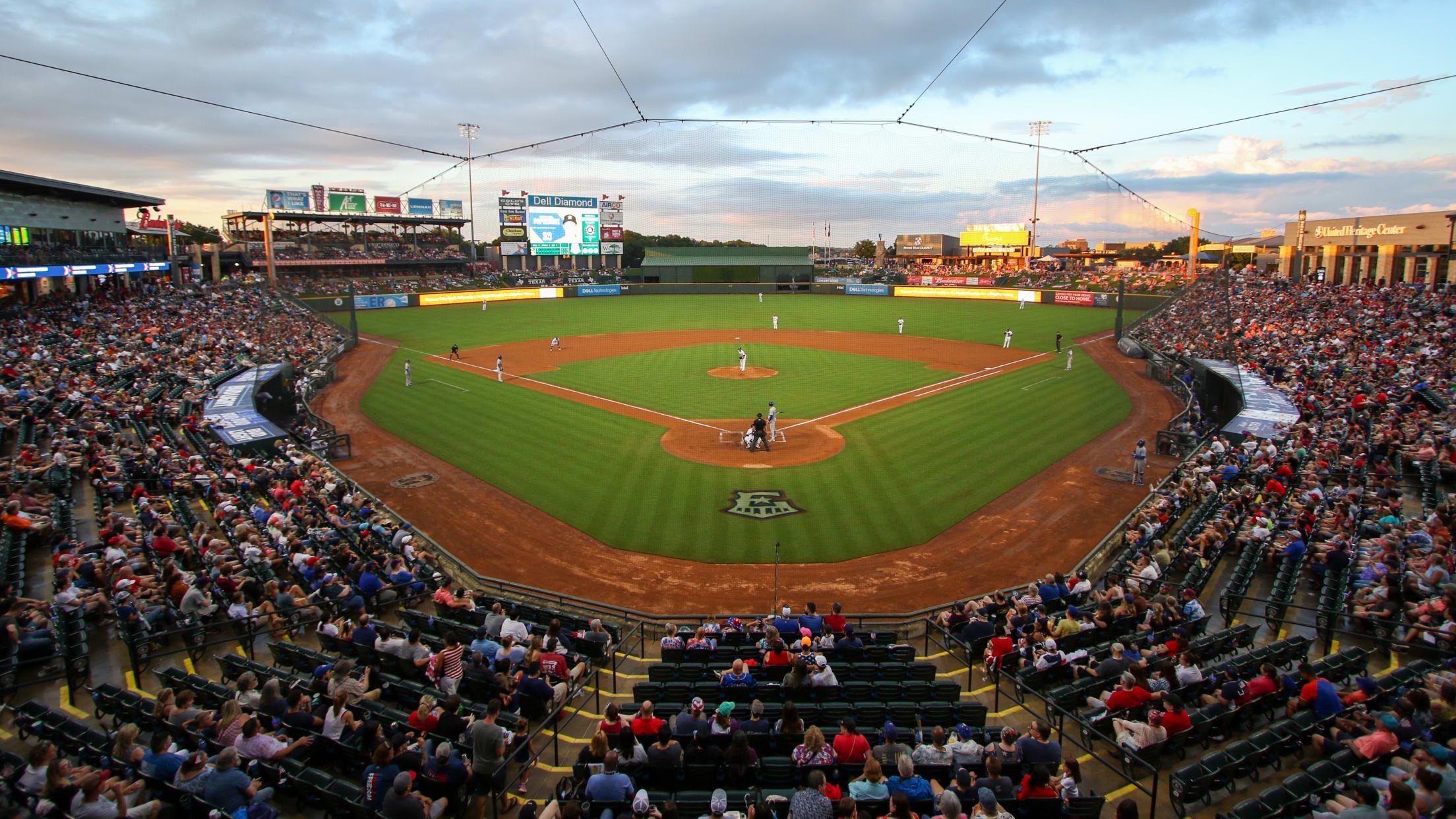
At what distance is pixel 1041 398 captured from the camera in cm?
3253

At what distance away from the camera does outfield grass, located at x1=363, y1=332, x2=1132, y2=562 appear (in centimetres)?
1788

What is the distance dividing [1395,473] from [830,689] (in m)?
15.0

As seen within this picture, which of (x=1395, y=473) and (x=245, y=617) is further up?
(x=1395, y=473)

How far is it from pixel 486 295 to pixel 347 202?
24.2 m

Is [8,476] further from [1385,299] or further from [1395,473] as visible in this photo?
[1385,299]

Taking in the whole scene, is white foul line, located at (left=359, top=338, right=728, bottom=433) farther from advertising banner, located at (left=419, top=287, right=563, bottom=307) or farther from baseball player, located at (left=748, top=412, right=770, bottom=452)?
advertising banner, located at (left=419, top=287, right=563, bottom=307)

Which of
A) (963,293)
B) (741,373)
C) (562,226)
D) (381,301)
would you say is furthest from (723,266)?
(741,373)

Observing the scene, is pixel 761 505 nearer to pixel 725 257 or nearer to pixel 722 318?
pixel 722 318

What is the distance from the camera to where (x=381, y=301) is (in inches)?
2928

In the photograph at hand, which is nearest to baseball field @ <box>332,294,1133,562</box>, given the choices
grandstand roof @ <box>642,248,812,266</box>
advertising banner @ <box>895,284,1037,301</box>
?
advertising banner @ <box>895,284,1037,301</box>

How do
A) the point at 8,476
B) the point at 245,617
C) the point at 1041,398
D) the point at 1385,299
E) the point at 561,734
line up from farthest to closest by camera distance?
the point at 1385,299 → the point at 1041,398 → the point at 8,476 → the point at 245,617 → the point at 561,734

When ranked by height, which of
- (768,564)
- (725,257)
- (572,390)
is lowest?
(768,564)

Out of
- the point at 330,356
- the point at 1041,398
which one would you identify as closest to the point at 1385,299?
the point at 1041,398

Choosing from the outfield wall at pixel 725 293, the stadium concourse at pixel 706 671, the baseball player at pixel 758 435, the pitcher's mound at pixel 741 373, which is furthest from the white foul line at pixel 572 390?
the outfield wall at pixel 725 293
